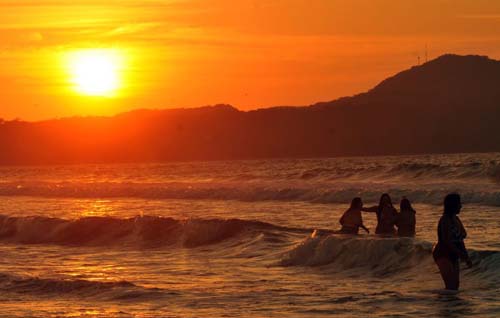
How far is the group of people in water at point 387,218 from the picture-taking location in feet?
74.7

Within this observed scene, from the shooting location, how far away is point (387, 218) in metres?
23.2

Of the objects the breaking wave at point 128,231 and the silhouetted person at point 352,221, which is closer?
the silhouetted person at point 352,221

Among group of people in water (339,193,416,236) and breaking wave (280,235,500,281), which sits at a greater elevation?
group of people in water (339,193,416,236)

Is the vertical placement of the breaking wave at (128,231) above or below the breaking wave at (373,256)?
above

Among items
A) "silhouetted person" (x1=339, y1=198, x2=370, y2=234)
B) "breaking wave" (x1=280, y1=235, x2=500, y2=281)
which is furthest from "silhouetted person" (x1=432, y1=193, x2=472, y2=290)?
"silhouetted person" (x1=339, y1=198, x2=370, y2=234)

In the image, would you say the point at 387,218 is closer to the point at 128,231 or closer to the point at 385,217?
the point at 385,217

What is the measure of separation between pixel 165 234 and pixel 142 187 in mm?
34044

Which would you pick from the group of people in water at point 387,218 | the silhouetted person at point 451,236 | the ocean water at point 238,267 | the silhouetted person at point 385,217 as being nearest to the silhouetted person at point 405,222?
the group of people in water at point 387,218

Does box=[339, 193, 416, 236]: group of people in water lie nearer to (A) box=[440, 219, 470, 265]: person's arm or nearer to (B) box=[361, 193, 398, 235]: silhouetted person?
(B) box=[361, 193, 398, 235]: silhouetted person

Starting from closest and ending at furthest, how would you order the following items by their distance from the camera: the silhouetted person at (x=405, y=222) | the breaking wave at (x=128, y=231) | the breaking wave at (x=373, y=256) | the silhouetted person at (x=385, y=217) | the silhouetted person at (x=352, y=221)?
the breaking wave at (x=373, y=256) → the silhouetted person at (x=405, y=222) → the silhouetted person at (x=385, y=217) → the silhouetted person at (x=352, y=221) → the breaking wave at (x=128, y=231)

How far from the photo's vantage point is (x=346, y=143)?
177625mm

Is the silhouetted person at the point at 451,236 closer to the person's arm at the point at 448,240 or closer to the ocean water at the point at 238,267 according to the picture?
the person's arm at the point at 448,240

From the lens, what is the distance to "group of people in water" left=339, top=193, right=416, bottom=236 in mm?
22781

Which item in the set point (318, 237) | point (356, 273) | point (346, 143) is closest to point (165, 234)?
point (318, 237)
